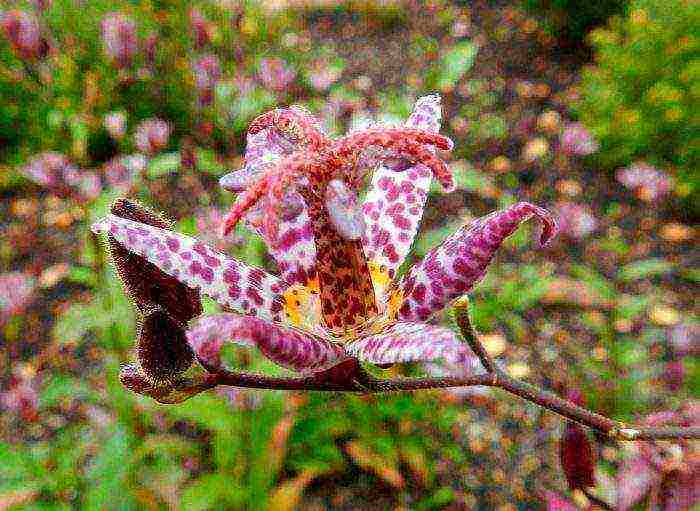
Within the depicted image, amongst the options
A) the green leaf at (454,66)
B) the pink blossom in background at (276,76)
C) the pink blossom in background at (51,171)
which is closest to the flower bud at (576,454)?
the pink blossom in background at (51,171)

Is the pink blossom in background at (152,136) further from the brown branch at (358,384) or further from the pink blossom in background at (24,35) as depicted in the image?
the brown branch at (358,384)

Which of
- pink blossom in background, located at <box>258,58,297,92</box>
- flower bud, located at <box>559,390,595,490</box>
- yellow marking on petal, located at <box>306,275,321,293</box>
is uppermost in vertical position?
yellow marking on petal, located at <box>306,275,321,293</box>

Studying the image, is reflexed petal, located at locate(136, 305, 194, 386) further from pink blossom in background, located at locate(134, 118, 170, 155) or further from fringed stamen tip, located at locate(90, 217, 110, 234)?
pink blossom in background, located at locate(134, 118, 170, 155)

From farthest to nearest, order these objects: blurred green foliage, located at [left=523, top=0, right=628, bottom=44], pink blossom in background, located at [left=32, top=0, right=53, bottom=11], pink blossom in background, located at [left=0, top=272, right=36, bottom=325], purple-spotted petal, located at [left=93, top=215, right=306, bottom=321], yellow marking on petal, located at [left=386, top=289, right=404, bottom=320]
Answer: blurred green foliage, located at [left=523, top=0, right=628, bottom=44] < pink blossom in background, located at [left=32, top=0, right=53, bottom=11] < pink blossom in background, located at [left=0, top=272, right=36, bottom=325] < yellow marking on petal, located at [left=386, top=289, right=404, bottom=320] < purple-spotted petal, located at [left=93, top=215, right=306, bottom=321]

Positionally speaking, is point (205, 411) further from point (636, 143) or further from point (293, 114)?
point (636, 143)

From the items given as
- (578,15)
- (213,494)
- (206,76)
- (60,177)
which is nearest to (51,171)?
(60,177)

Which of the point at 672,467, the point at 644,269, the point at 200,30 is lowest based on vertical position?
the point at 644,269

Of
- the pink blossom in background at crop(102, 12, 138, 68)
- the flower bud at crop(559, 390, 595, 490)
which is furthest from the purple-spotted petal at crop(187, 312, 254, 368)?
the pink blossom in background at crop(102, 12, 138, 68)

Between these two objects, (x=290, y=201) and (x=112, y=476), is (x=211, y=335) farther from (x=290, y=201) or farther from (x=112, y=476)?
(x=112, y=476)
